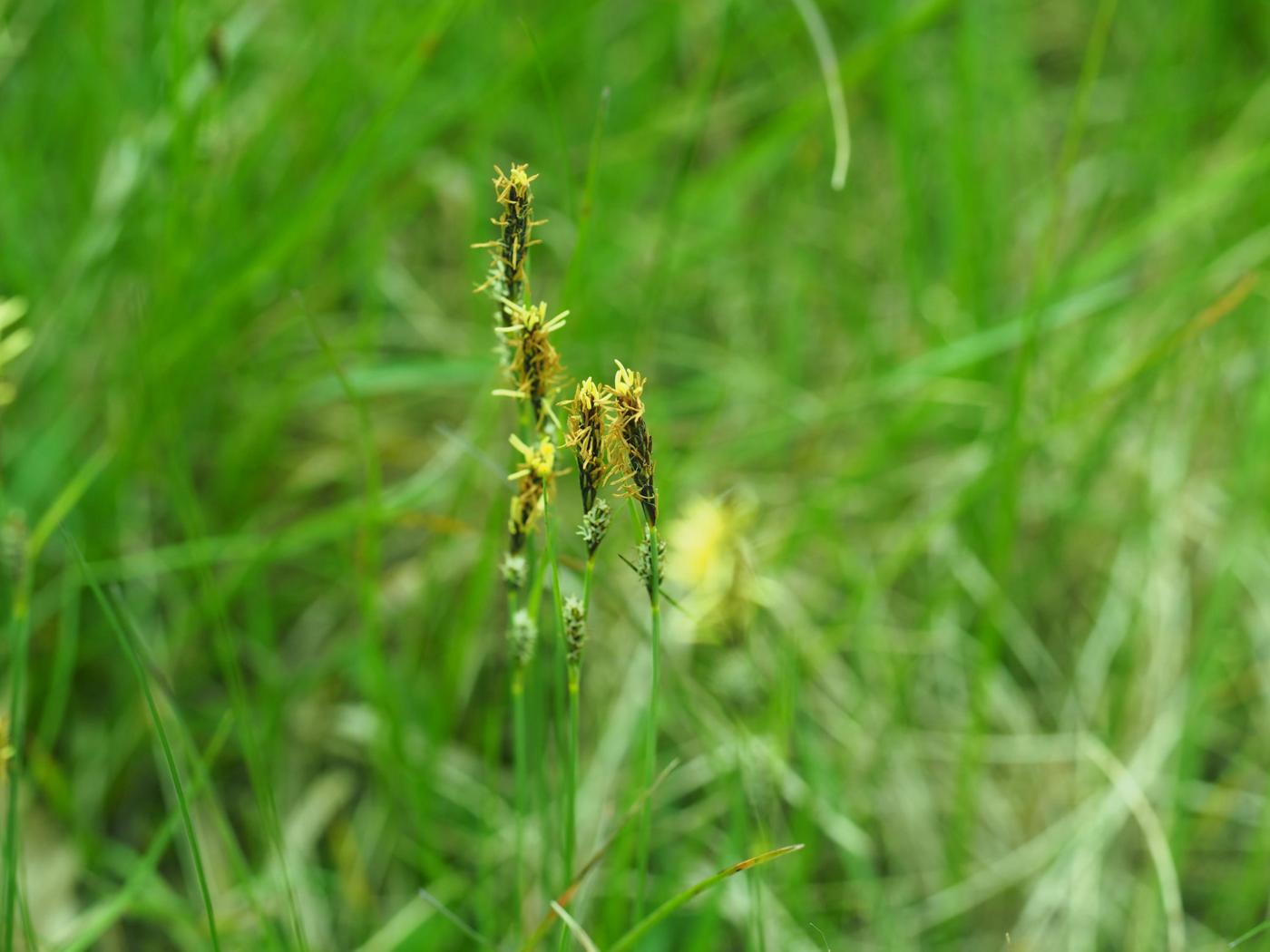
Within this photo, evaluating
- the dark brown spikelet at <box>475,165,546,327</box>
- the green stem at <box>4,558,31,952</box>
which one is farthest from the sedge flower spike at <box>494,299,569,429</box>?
the green stem at <box>4,558,31,952</box>

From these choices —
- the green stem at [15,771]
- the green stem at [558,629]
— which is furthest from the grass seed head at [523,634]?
the green stem at [15,771]

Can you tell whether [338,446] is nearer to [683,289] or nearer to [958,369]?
[683,289]

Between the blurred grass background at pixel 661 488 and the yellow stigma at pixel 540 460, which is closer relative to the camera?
the yellow stigma at pixel 540 460

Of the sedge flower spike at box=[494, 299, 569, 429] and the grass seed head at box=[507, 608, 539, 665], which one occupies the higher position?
the sedge flower spike at box=[494, 299, 569, 429]

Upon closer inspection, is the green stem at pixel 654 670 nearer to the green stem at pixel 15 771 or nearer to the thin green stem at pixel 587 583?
the thin green stem at pixel 587 583

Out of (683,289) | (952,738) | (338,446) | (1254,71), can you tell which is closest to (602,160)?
(683,289)

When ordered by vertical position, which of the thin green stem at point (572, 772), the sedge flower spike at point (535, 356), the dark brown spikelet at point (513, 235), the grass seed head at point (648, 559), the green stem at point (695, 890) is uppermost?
the dark brown spikelet at point (513, 235)

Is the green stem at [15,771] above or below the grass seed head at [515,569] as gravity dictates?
below

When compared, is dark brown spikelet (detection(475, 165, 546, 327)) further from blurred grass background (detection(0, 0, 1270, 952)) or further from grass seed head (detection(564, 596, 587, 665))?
blurred grass background (detection(0, 0, 1270, 952))
